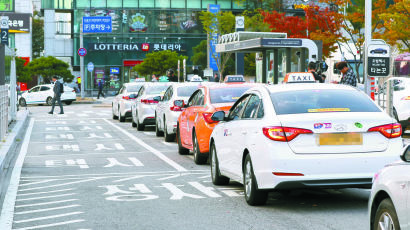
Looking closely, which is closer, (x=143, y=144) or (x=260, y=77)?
(x=143, y=144)

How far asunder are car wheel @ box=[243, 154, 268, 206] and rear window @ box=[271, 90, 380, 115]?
76 centimetres

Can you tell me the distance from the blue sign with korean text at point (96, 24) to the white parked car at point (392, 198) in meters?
60.7

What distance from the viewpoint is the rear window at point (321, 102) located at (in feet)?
29.4

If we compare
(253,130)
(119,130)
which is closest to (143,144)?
(119,130)

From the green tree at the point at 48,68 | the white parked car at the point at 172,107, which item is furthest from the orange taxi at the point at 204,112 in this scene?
the green tree at the point at 48,68

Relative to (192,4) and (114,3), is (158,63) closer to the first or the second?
(114,3)

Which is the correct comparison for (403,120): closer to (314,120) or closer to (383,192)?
(314,120)

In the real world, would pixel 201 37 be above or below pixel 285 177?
above

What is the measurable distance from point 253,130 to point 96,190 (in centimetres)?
295


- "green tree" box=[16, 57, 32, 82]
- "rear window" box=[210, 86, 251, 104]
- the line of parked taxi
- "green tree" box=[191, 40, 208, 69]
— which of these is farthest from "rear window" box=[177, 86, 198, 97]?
"green tree" box=[191, 40, 208, 69]

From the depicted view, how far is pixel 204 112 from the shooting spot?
13867mm

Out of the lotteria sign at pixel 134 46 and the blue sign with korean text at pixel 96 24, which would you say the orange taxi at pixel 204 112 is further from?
the lotteria sign at pixel 134 46

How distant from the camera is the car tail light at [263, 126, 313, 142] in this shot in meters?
8.48

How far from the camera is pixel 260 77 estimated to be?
28.7m
